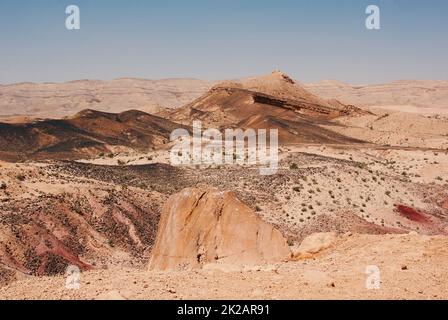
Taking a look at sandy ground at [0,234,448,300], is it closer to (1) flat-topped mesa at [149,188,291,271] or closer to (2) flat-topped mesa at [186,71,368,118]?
(1) flat-topped mesa at [149,188,291,271]

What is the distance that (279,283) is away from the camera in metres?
8.57

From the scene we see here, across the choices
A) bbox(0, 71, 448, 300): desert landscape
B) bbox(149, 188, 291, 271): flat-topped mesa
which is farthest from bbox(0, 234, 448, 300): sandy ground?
bbox(149, 188, 291, 271): flat-topped mesa

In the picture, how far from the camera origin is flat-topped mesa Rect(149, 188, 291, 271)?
13484mm

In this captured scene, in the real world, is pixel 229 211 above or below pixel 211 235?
above

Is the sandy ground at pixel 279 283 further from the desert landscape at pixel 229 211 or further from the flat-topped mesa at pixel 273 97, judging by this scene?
the flat-topped mesa at pixel 273 97

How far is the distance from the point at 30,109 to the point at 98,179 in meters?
119

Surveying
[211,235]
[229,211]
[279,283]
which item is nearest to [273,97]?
[229,211]

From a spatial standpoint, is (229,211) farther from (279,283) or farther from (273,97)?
(273,97)

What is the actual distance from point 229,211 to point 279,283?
5.71 meters

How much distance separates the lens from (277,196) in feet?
99.2

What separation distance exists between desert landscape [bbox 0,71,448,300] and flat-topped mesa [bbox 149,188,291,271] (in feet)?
0.11

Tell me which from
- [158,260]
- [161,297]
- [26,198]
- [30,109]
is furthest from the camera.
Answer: [30,109]

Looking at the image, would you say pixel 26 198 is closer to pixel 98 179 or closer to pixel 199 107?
pixel 98 179

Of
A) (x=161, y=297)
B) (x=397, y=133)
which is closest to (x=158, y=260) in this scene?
(x=161, y=297)
